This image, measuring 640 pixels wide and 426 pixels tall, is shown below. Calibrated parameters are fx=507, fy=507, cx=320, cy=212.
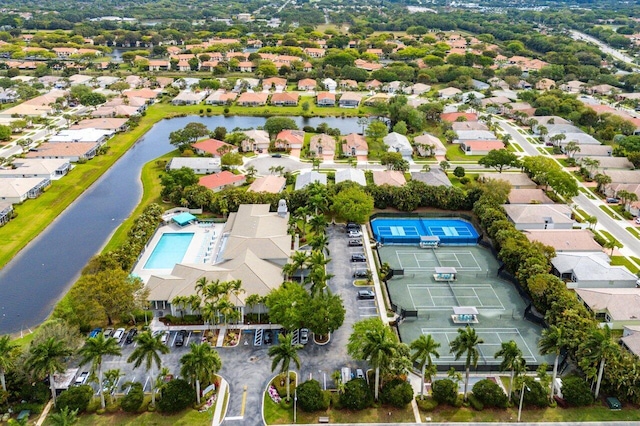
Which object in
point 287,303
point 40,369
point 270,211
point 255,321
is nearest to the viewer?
point 40,369

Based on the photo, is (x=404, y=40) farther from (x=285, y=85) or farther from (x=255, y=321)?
(x=255, y=321)

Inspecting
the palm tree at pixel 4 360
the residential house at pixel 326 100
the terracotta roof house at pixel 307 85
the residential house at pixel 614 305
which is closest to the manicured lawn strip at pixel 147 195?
the palm tree at pixel 4 360

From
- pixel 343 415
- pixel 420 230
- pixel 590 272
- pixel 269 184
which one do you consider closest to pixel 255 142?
pixel 269 184

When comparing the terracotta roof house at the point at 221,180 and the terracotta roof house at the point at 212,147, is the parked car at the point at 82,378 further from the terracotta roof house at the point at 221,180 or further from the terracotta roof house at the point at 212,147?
the terracotta roof house at the point at 212,147

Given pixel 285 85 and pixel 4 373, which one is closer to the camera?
pixel 4 373

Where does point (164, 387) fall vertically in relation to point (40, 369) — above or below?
below

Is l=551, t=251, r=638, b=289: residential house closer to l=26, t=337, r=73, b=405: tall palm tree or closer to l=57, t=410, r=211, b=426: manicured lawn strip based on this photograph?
l=57, t=410, r=211, b=426: manicured lawn strip

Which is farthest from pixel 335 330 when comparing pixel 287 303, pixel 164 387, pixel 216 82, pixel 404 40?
pixel 404 40
